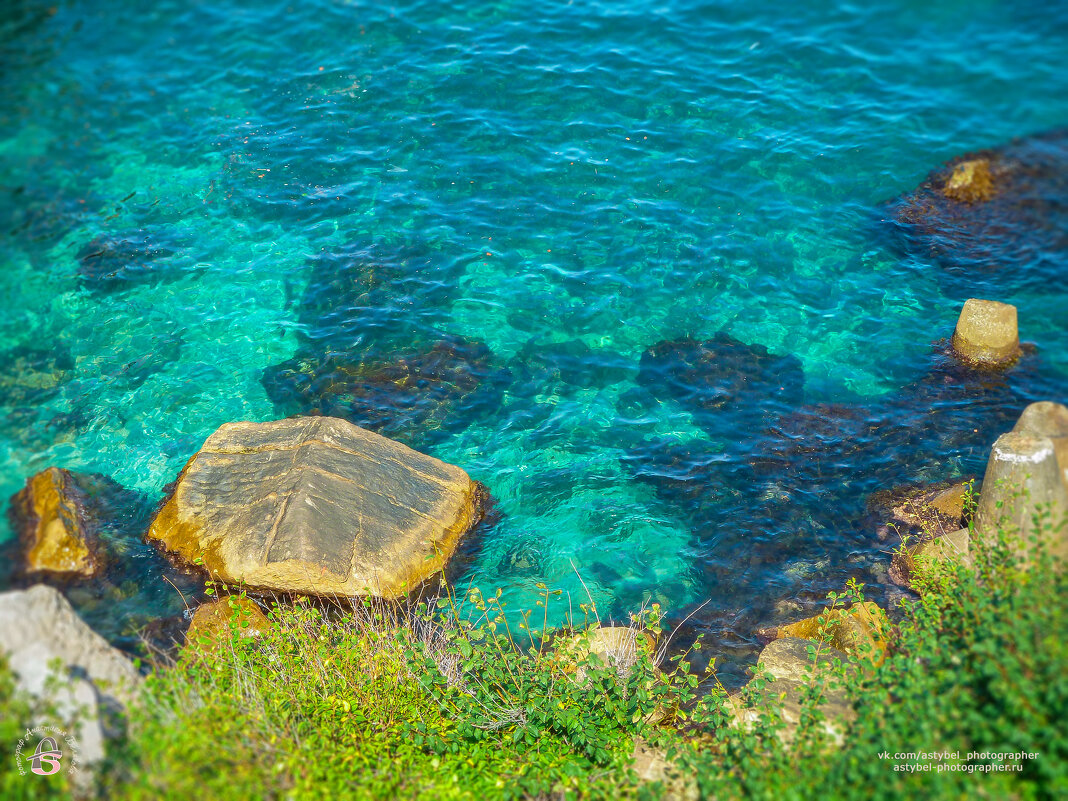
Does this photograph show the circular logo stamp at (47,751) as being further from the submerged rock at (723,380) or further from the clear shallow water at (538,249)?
the submerged rock at (723,380)

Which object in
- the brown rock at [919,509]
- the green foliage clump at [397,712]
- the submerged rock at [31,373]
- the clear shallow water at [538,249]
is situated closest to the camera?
the green foliage clump at [397,712]

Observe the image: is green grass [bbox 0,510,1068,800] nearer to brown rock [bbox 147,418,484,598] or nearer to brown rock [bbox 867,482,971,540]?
brown rock [bbox 147,418,484,598]

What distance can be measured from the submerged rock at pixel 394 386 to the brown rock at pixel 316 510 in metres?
1.35

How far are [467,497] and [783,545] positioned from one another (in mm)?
5046

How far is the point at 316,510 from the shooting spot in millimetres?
10547

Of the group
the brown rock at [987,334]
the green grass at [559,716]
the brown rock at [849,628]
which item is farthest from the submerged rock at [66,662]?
the brown rock at [987,334]

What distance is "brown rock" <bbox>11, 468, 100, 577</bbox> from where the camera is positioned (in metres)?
10.3

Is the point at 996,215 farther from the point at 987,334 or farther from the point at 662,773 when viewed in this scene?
the point at 662,773

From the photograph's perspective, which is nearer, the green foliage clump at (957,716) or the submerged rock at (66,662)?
the green foliage clump at (957,716)

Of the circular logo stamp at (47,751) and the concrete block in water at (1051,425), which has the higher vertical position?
the concrete block in water at (1051,425)

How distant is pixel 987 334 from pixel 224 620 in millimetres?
13871

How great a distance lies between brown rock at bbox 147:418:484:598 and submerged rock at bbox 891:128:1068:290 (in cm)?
1175

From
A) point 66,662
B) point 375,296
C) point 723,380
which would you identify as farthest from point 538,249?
point 66,662

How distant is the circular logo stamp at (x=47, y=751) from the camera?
641 cm
